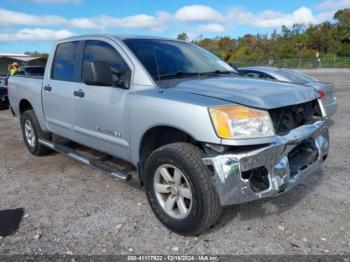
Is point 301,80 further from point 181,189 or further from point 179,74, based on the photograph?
point 181,189

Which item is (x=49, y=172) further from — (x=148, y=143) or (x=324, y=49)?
(x=324, y=49)

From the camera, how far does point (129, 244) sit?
122 inches

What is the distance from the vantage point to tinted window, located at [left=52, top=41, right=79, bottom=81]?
15.0 feet

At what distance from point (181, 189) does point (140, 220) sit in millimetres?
701

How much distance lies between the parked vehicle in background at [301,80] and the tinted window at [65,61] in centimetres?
356

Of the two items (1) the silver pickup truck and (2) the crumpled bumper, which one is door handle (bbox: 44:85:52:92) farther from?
(2) the crumpled bumper

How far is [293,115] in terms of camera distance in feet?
11.0

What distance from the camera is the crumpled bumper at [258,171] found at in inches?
107

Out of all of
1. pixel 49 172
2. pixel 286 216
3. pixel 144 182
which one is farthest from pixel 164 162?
pixel 49 172

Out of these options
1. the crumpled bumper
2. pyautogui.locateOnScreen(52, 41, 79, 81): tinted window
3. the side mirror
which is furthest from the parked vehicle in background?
the crumpled bumper

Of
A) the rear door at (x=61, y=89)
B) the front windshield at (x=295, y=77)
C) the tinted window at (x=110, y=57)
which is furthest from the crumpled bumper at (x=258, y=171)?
the front windshield at (x=295, y=77)

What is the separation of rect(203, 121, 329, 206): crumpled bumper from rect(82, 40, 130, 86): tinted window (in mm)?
1406

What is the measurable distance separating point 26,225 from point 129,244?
1150mm

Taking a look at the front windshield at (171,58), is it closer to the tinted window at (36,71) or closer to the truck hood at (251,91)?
the truck hood at (251,91)
